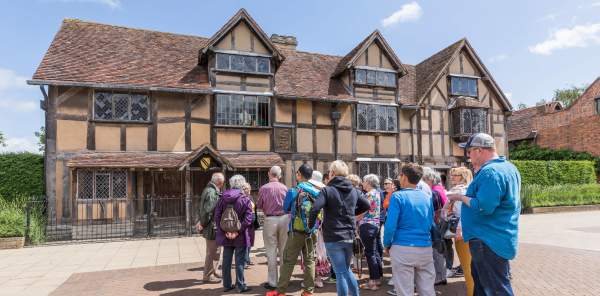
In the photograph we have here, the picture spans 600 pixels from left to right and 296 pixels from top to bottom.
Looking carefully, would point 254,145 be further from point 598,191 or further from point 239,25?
point 598,191

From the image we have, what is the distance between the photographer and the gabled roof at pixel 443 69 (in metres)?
18.1

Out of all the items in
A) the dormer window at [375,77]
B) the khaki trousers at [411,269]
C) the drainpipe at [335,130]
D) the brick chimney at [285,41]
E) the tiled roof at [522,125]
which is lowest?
the khaki trousers at [411,269]

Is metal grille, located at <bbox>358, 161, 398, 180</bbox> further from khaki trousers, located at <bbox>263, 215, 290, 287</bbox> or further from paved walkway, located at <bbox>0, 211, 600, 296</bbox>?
khaki trousers, located at <bbox>263, 215, 290, 287</bbox>

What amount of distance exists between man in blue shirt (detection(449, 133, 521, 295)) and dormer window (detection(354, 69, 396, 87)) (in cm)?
1400

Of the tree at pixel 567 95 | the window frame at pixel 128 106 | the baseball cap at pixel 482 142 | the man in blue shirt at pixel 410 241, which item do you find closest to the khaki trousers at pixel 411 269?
the man in blue shirt at pixel 410 241

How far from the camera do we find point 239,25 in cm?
1502

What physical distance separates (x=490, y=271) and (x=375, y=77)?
1483 cm

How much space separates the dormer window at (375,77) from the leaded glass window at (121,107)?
361 inches

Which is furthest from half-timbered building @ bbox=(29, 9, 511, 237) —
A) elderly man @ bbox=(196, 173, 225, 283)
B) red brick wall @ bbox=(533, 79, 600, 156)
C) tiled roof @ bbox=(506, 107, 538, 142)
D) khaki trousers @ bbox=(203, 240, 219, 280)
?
tiled roof @ bbox=(506, 107, 538, 142)

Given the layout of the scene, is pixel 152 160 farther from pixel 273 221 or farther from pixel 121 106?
pixel 273 221

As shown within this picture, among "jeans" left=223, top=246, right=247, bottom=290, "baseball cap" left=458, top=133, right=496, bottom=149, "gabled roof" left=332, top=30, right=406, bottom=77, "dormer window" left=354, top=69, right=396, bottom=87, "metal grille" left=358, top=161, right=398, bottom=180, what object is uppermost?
"gabled roof" left=332, top=30, right=406, bottom=77

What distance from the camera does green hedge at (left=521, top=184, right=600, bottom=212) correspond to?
58.4ft

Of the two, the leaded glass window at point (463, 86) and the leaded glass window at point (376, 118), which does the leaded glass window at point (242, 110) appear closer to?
the leaded glass window at point (376, 118)

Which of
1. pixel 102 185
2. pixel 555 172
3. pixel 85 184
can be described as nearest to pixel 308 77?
pixel 102 185
